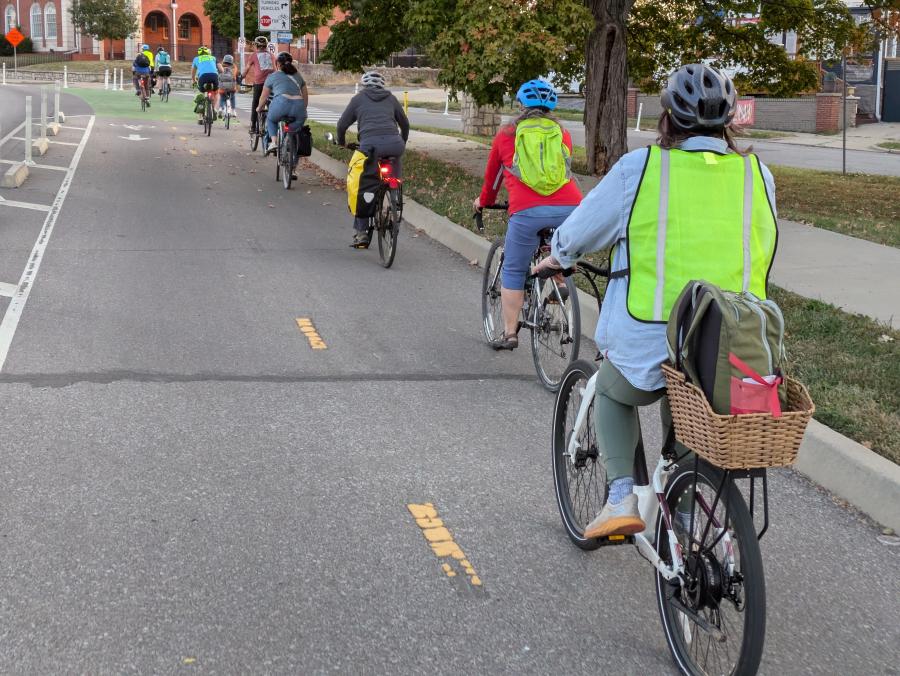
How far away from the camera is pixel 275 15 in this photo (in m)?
29.7

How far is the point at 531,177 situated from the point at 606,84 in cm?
1291

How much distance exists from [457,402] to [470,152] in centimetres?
1713

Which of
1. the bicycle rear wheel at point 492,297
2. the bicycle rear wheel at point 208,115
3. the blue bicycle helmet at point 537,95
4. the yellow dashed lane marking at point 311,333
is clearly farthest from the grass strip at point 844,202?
the bicycle rear wheel at point 208,115

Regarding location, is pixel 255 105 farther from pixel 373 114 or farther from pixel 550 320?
pixel 550 320

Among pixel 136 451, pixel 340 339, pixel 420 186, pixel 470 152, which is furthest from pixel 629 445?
pixel 470 152

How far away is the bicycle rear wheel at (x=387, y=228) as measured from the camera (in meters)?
11.7

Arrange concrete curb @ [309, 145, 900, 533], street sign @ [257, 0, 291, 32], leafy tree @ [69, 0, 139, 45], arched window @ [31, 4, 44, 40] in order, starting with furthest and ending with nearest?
arched window @ [31, 4, 44, 40], leafy tree @ [69, 0, 139, 45], street sign @ [257, 0, 291, 32], concrete curb @ [309, 145, 900, 533]

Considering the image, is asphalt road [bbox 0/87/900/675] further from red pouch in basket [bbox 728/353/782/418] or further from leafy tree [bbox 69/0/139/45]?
leafy tree [bbox 69/0/139/45]

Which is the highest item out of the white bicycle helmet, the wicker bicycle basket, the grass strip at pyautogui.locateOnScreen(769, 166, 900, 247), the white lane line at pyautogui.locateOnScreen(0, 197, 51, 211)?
the white bicycle helmet

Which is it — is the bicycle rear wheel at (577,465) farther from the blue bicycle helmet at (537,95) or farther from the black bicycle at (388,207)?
the black bicycle at (388,207)

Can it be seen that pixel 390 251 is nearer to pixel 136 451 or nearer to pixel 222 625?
pixel 136 451

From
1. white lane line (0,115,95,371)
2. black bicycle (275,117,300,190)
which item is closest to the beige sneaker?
white lane line (0,115,95,371)

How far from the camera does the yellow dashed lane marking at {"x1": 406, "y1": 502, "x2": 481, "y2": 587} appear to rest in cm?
472

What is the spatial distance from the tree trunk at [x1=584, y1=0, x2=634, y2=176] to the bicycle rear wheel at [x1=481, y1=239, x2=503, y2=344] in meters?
11.6
